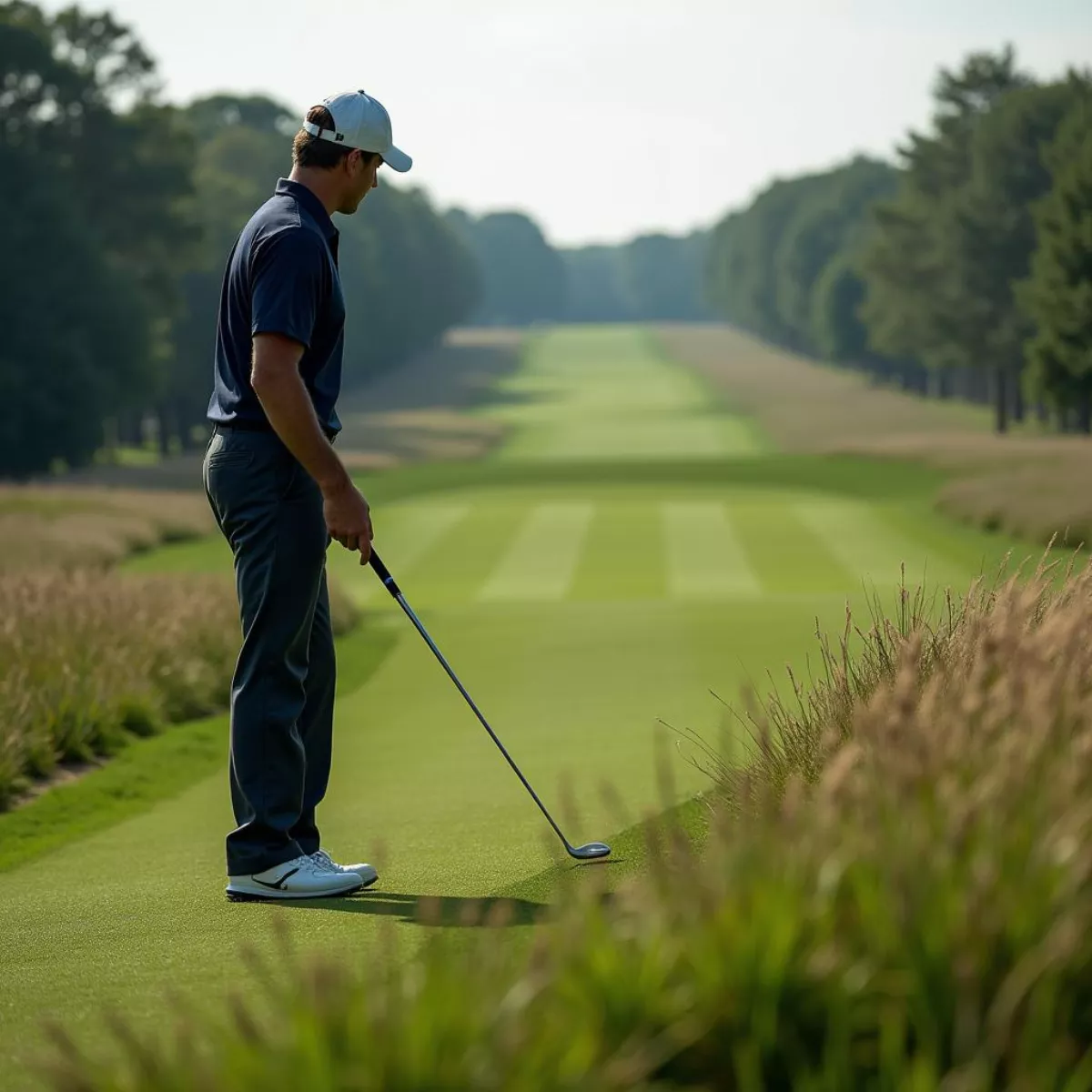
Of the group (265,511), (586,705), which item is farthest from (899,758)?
(586,705)

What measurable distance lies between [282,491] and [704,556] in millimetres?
19185

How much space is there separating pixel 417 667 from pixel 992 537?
1211 centimetres

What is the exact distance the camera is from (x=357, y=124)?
247 inches

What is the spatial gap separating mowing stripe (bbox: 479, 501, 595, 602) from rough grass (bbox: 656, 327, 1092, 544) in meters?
5.67

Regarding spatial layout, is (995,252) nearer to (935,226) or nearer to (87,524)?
(935,226)

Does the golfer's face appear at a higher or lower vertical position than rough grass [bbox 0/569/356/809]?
higher

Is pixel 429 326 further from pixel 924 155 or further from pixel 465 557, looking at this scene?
pixel 465 557

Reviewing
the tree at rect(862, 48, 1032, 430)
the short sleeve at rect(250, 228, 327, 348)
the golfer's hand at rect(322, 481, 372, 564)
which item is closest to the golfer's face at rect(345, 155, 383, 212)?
the short sleeve at rect(250, 228, 327, 348)

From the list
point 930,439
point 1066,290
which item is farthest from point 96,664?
point 930,439

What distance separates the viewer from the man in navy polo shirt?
6.16 m

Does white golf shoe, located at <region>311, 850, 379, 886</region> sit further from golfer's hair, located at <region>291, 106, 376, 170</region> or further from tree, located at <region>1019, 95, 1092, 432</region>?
tree, located at <region>1019, 95, 1092, 432</region>

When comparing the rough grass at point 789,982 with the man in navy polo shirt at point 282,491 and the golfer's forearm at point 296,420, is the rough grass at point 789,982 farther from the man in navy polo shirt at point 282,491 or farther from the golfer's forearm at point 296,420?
the man in navy polo shirt at point 282,491

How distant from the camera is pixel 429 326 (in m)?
121

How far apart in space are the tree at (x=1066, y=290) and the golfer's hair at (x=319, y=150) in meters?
39.6
